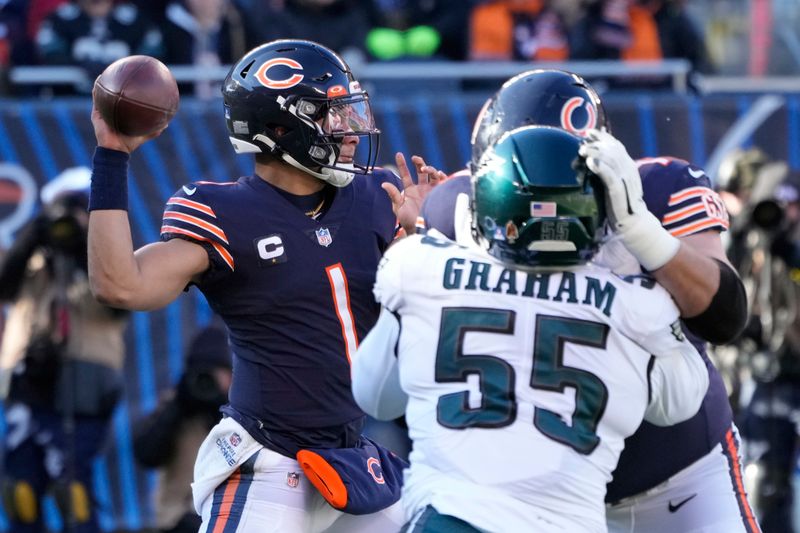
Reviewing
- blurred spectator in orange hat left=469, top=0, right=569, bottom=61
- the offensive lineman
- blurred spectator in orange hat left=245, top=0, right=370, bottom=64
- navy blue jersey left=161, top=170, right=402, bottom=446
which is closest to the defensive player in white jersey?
the offensive lineman

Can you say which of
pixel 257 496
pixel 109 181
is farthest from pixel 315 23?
pixel 257 496

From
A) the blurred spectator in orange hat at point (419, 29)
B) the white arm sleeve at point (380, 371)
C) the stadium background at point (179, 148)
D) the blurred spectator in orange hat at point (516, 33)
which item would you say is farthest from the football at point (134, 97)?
the blurred spectator in orange hat at point (516, 33)

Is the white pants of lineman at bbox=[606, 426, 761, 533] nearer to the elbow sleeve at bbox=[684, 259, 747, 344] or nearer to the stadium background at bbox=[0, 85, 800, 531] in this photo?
the elbow sleeve at bbox=[684, 259, 747, 344]

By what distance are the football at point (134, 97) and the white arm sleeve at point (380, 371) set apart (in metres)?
0.92

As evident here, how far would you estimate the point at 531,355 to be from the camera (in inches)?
119

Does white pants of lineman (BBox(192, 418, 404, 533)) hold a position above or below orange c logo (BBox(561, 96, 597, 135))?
below

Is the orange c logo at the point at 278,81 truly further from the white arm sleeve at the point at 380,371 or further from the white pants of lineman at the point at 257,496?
the white arm sleeve at the point at 380,371

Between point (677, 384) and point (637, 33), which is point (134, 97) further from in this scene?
point (637, 33)

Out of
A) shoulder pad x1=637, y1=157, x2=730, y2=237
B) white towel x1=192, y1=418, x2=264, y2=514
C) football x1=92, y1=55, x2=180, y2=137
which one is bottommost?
white towel x1=192, y1=418, x2=264, y2=514

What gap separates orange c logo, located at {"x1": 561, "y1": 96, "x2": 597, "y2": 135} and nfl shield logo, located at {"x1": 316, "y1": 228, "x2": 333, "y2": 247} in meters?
0.80

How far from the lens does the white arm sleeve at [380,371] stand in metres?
3.20

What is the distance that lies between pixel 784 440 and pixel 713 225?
3.84 metres

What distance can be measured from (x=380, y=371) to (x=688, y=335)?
939mm

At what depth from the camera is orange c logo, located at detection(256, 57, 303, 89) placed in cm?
405
